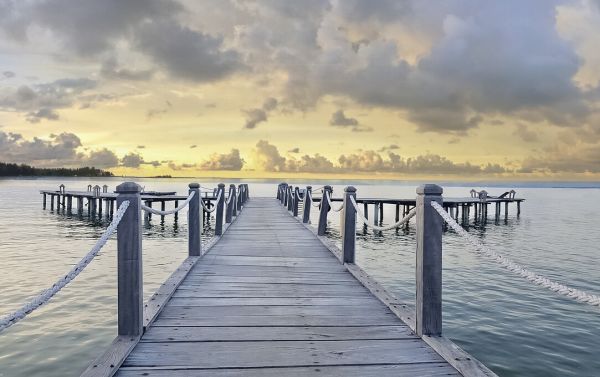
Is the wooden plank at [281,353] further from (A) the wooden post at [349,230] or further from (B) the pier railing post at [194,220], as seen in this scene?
(B) the pier railing post at [194,220]

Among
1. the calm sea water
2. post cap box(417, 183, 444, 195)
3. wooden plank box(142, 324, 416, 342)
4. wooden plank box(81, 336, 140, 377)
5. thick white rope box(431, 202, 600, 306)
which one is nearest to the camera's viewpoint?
thick white rope box(431, 202, 600, 306)

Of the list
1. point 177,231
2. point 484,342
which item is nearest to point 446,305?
point 484,342

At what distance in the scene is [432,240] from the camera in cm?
428

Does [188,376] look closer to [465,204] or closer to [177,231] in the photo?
[177,231]

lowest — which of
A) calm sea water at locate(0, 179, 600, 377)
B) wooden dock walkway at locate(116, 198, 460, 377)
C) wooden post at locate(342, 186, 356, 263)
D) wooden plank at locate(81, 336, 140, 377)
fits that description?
calm sea water at locate(0, 179, 600, 377)

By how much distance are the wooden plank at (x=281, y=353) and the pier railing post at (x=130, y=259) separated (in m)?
0.38

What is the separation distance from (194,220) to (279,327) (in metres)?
4.22

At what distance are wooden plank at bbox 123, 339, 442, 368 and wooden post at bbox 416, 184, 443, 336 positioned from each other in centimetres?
22

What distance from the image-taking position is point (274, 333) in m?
4.35

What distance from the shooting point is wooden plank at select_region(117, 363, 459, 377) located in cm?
342

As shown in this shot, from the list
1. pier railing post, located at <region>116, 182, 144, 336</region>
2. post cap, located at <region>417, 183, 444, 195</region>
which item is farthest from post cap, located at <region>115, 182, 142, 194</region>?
post cap, located at <region>417, 183, 444, 195</region>

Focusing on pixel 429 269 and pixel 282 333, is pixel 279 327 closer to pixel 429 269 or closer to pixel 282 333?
pixel 282 333

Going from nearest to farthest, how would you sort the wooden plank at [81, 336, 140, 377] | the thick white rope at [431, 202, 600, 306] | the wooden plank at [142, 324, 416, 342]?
1. the thick white rope at [431, 202, 600, 306]
2. the wooden plank at [81, 336, 140, 377]
3. the wooden plank at [142, 324, 416, 342]

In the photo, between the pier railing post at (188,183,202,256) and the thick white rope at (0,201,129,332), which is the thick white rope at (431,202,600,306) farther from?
the pier railing post at (188,183,202,256)
